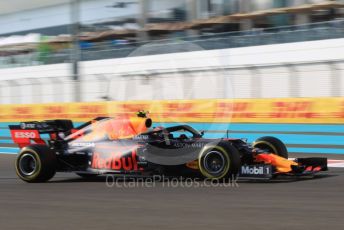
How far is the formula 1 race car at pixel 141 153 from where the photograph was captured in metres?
8.78

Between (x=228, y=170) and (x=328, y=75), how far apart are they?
889 centimetres

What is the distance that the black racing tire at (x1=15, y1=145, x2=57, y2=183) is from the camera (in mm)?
9719

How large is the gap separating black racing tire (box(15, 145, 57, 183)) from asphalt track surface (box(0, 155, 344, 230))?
11.1 inches

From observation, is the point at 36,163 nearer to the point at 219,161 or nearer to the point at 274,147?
the point at 219,161

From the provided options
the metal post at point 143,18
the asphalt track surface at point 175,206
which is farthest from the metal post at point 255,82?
the metal post at point 143,18

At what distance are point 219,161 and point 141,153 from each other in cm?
121

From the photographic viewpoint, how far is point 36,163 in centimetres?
976

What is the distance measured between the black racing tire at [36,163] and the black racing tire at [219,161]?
7.81 ft

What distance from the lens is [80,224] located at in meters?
5.83

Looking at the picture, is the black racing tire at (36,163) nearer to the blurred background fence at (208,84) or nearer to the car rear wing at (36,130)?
the car rear wing at (36,130)

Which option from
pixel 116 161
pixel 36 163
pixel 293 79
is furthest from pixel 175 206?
pixel 293 79

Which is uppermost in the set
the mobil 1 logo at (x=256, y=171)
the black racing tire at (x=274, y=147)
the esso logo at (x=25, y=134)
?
the esso logo at (x=25, y=134)

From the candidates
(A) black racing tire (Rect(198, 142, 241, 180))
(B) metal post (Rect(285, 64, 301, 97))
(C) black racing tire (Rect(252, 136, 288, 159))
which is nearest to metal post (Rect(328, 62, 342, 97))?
(B) metal post (Rect(285, 64, 301, 97))

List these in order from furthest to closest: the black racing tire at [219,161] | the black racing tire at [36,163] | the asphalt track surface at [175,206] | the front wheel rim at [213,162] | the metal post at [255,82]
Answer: the metal post at [255,82] → the black racing tire at [36,163] → the front wheel rim at [213,162] → the black racing tire at [219,161] → the asphalt track surface at [175,206]
